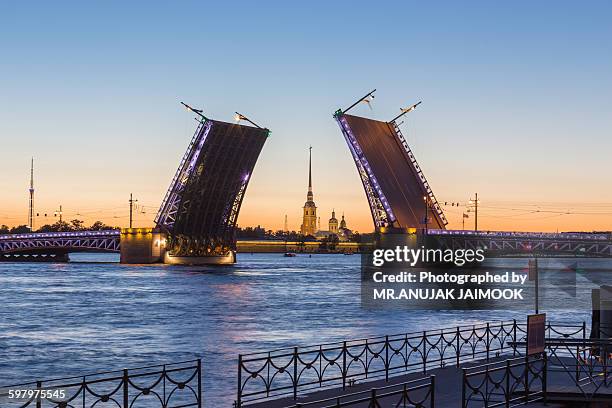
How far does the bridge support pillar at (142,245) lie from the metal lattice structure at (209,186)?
163 centimetres

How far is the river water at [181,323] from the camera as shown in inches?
1064

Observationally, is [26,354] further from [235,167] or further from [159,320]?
[235,167]

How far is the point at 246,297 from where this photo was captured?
58.2 metres

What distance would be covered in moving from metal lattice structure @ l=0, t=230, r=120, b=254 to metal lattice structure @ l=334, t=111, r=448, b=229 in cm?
3223

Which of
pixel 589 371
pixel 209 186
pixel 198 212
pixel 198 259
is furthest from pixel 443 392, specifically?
pixel 198 259

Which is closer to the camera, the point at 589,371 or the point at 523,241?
the point at 589,371

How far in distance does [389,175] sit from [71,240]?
146 ft

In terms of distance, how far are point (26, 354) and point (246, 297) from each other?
Result: 96.6 ft

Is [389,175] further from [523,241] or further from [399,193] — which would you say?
[523,241]

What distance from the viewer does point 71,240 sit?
10762 cm

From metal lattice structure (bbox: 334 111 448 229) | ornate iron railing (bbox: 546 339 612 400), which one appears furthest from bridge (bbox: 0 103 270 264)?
ornate iron railing (bbox: 546 339 612 400)

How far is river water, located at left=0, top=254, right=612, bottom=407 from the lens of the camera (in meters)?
27.0

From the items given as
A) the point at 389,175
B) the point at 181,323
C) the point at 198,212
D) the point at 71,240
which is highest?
the point at 389,175

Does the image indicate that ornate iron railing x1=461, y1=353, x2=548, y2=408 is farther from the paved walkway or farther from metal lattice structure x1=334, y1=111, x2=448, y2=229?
metal lattice structure x1=334, y1=111, x2=448, y2=229
